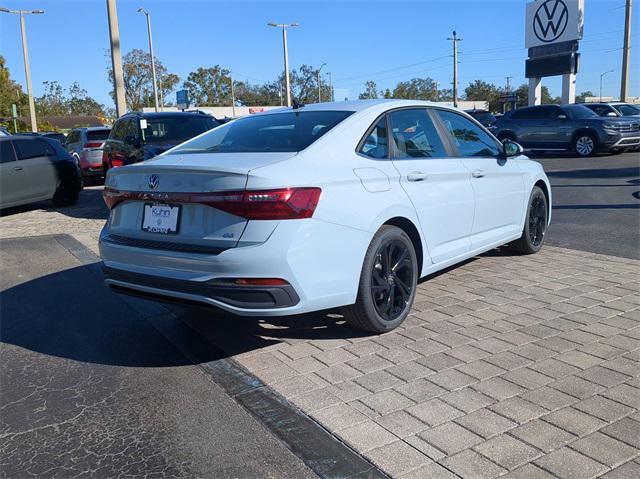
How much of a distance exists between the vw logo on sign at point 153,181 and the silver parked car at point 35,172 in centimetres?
864

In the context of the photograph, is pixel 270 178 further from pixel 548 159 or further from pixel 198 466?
pixel 548 159

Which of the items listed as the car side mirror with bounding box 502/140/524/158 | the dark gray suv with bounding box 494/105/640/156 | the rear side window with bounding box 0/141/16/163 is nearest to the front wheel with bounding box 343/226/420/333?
the car side mirror with bounding box 502/140/524/158

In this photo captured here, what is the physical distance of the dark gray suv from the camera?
18.6 meters

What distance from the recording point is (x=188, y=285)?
363 centimetres

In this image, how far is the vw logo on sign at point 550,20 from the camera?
29.5m

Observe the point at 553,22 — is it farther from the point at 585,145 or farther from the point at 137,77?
the point at 137,77

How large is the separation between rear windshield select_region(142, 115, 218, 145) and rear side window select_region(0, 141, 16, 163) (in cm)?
293

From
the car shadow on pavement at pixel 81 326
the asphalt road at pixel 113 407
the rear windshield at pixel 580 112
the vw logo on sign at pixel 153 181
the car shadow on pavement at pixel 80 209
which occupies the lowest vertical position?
the asphalt road at pixel 113 407

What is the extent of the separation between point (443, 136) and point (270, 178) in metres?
2.25

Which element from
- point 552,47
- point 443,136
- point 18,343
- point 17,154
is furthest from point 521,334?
point 552,47

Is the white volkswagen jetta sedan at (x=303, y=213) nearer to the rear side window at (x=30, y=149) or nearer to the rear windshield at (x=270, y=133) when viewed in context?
the rear windshield at (x=270, y=133)

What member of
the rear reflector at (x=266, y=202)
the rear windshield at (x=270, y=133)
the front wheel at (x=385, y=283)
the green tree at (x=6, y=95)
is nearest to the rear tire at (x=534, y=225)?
the front wheel at (x=385, y=283)

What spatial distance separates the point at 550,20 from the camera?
29969 millimetres

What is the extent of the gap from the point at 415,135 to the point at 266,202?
187 centimetres
